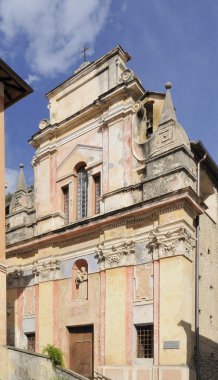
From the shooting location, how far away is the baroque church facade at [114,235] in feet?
48.5

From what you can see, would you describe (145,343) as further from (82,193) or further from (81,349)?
(82,193)

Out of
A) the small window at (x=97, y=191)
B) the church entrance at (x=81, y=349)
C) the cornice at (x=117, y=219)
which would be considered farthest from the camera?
the small window at (x=97, y=191)

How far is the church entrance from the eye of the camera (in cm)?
1667

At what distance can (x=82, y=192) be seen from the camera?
19469 millimetres

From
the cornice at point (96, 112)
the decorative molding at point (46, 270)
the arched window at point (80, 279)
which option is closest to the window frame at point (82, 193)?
the cornice at point (96, 112)

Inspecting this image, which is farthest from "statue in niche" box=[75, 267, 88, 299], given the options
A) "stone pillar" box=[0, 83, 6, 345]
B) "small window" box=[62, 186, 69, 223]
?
"stone pillar" box=[0, 83, 6, 345]

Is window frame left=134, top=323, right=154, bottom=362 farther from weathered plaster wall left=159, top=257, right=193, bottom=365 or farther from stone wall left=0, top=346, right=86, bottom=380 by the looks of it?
stone wall left=0, top=346, right=86, bottom=380

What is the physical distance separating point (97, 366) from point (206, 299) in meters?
4.42

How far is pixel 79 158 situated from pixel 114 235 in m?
4.36

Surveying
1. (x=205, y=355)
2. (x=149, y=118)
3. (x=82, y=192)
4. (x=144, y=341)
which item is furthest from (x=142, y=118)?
(x=205, y=355)

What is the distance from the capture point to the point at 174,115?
16.3 m

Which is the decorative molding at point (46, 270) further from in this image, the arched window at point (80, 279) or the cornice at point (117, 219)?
the arched window at point (80, 279)

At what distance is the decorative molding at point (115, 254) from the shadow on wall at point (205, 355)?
3.08 metres

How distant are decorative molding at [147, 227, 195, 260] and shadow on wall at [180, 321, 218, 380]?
2152 millimetres
